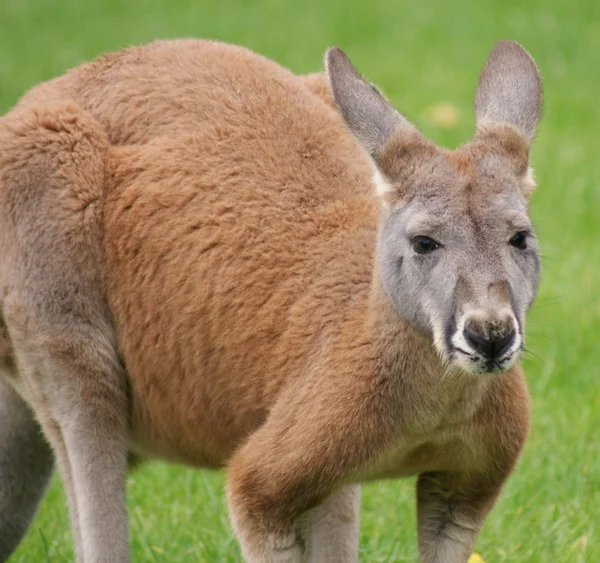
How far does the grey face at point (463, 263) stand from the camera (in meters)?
4.20

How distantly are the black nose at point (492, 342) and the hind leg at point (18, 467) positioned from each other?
7.89ft

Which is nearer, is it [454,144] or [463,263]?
[463,263]

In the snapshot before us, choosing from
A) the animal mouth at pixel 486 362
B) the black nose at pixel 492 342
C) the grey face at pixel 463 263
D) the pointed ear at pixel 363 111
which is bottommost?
the animal mouth at pixel 486 362

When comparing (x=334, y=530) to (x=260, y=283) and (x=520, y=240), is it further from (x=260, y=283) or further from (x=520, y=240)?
(x=520, y=240)

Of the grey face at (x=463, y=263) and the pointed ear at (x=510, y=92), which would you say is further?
the pointed ear at (x=510, y=92)

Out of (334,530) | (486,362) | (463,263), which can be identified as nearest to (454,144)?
(334,530)

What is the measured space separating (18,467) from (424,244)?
2.28 meters

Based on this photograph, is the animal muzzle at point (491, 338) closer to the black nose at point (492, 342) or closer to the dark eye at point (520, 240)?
the black nose at point (492, 342)

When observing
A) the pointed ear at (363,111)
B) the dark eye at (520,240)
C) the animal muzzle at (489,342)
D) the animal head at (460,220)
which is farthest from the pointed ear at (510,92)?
the animal muzzle at (489,342)

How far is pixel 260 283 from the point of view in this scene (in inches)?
205

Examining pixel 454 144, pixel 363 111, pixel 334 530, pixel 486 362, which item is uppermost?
pixel 454 144

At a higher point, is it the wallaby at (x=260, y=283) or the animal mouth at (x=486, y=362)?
the wallaby at (x=260, y=283)

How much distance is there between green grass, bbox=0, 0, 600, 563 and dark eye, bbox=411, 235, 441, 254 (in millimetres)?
1695

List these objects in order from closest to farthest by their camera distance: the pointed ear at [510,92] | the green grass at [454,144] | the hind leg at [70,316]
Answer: the pointed ear at [510,92] < the hind leg at [70,316] < the green grass at [454,144]
